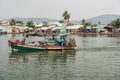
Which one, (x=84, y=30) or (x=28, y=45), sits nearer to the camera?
(x=28, y=45)

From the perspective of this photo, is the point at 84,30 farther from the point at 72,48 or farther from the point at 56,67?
the point at 56,67

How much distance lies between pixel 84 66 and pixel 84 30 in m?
103

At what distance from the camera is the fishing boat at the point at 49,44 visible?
155 feet

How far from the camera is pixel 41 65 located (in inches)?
1282

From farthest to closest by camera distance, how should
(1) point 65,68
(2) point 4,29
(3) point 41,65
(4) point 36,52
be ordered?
1. (2) point 4,29
2. (4) point 36,52
3. (3) point 41,65
4. (1) point 65,68

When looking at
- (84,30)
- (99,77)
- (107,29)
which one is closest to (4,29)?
(84,30)

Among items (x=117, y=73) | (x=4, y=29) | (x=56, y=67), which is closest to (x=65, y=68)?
(x=56, y=67)

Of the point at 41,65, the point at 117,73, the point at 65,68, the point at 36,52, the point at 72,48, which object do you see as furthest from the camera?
the point at 72,48

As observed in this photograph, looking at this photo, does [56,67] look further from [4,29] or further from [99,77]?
[4,29]

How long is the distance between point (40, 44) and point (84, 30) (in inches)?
3420

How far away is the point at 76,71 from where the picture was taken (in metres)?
28.5

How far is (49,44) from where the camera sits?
49312mm

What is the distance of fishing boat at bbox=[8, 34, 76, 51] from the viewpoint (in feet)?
155

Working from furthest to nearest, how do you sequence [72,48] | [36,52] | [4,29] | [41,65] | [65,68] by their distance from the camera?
[4,29], [72,48], [36,52], [41,65], [65,68]
